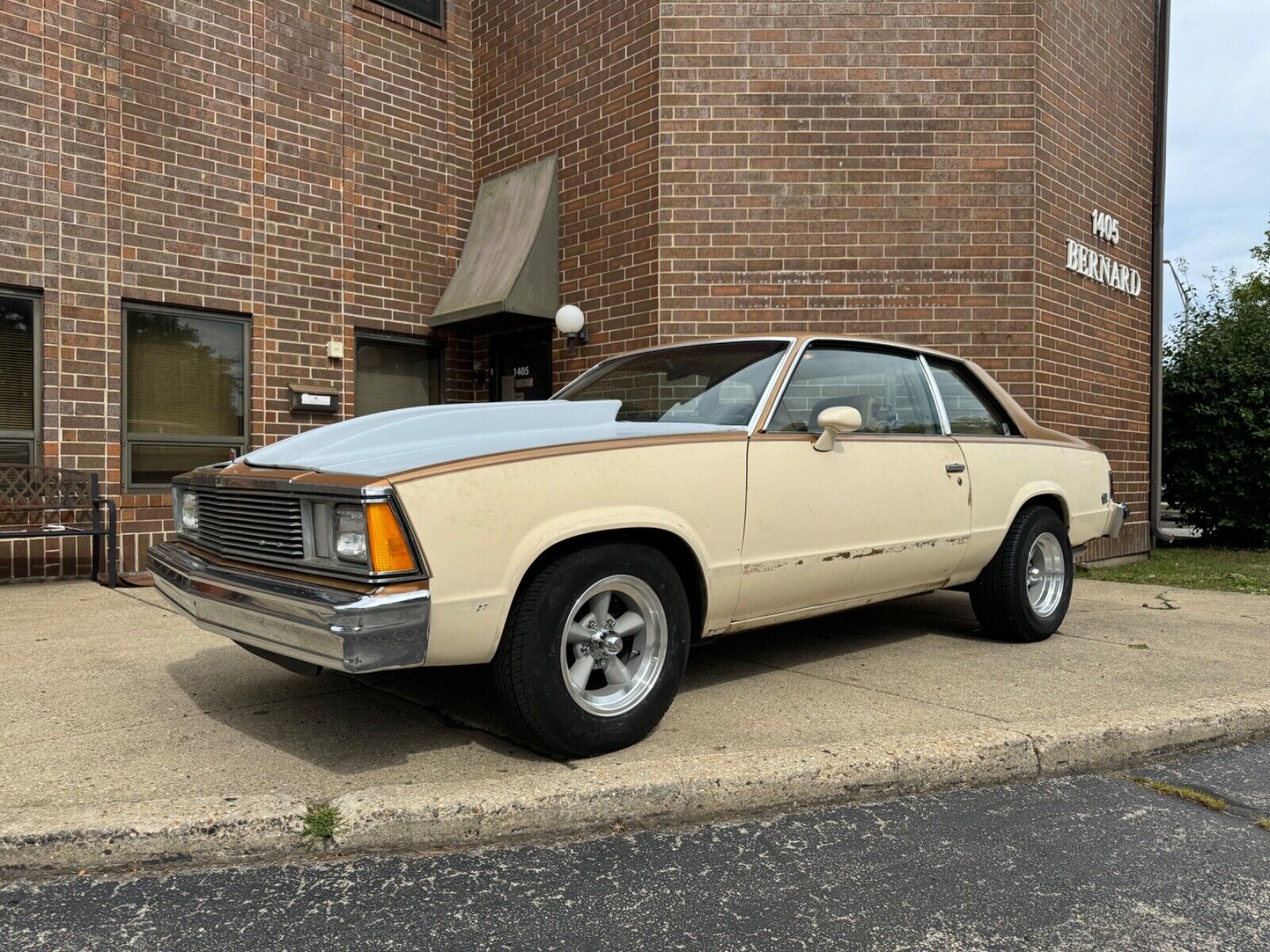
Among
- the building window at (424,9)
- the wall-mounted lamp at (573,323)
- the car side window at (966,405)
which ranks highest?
the building window at (424,9)

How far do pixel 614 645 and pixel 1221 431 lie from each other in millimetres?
11137

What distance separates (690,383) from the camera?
4496 mm

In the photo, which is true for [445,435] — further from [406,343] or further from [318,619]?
[406,343]

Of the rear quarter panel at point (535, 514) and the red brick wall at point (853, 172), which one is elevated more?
the red brick wall at point (853, 172)

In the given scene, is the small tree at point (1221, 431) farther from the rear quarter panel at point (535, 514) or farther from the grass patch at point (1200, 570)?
the rear quarter panel at point (535, 514)

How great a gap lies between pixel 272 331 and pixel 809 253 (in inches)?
195

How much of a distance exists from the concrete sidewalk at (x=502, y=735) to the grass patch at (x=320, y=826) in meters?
0.03

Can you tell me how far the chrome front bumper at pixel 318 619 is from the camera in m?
2.88

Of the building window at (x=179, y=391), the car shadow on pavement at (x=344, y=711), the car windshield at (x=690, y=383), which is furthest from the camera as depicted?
the building window at (x=179, y=391)

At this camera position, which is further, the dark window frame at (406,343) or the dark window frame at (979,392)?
the dark window frame at (406,343)

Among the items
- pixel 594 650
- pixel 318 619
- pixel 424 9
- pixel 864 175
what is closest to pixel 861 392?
pixel 594 650

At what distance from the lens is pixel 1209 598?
7602 millimetres

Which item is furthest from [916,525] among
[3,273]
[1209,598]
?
[3,273]

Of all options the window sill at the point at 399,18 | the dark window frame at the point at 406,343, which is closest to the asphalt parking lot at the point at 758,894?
the dark window frame at the point at 406,343
